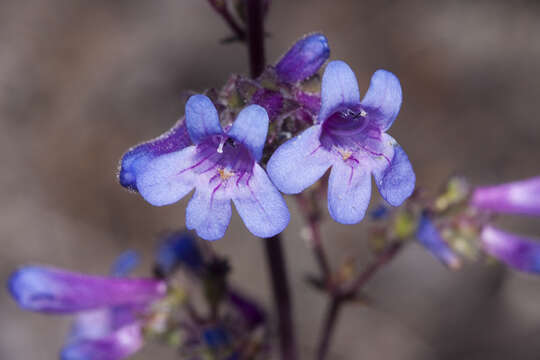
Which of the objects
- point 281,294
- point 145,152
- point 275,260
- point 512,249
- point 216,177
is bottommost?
point 512,249

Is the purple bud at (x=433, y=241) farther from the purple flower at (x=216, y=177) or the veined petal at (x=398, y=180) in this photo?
the purple flower at (x=216, y=177)

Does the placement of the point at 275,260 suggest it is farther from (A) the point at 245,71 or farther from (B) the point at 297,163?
(A) the point at 245,71

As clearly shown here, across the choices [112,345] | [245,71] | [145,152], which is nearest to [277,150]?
[145,152]

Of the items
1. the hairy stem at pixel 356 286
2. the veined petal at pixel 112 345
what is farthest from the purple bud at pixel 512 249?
the veined petal at pixel 112 345

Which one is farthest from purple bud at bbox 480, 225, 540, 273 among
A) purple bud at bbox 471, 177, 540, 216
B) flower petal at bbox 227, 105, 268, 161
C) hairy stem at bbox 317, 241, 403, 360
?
flower petal at bbox 227, 105, 268, 161

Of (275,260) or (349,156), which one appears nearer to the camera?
(349,156)

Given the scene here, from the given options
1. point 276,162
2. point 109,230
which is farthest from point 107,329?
point 109,230
